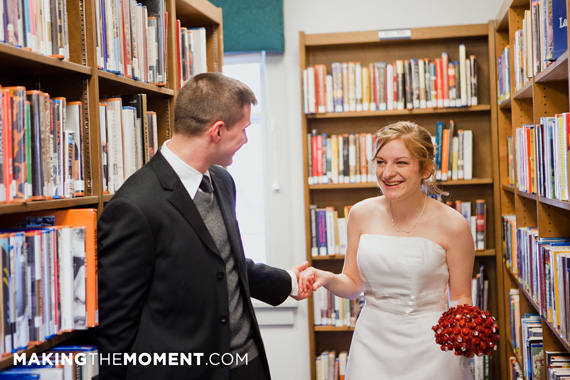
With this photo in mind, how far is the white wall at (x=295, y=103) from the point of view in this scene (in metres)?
4.49

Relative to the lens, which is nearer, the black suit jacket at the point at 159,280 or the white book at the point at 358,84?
the black suit jacket at the point at 159,280

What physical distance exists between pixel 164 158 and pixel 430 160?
131 cm

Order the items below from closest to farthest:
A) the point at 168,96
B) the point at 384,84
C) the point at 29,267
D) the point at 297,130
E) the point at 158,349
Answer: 1. the point at 29,267
2. the point at 158,349
3. the point at 168,96
4. the point at 384,84
5. the point at 297,130

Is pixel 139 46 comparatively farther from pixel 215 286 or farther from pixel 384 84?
pixel 384 84

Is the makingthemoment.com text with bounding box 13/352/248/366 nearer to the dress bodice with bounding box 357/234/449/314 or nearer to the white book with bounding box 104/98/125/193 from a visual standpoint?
the white book with bounding box 104/98/125/193

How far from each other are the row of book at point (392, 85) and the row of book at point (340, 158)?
0.21 metres

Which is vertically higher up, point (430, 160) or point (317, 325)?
point (430, 160)

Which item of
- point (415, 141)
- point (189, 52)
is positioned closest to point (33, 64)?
point (189, 52)

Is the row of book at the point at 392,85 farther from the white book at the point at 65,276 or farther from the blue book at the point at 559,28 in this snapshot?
the white book at the point at 65,276

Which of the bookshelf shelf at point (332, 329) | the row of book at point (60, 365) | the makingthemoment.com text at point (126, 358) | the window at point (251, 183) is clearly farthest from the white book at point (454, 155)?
the row of book at point (60, 365)

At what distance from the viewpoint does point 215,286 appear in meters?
1.83

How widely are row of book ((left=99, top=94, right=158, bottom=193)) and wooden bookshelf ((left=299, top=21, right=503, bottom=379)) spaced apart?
2132 millimetres

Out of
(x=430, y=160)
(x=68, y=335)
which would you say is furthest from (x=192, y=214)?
(x=430, y=160)

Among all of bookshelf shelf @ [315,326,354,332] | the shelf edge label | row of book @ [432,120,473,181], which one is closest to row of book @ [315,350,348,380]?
bookshelf shelf @ [315,326,354,332]
